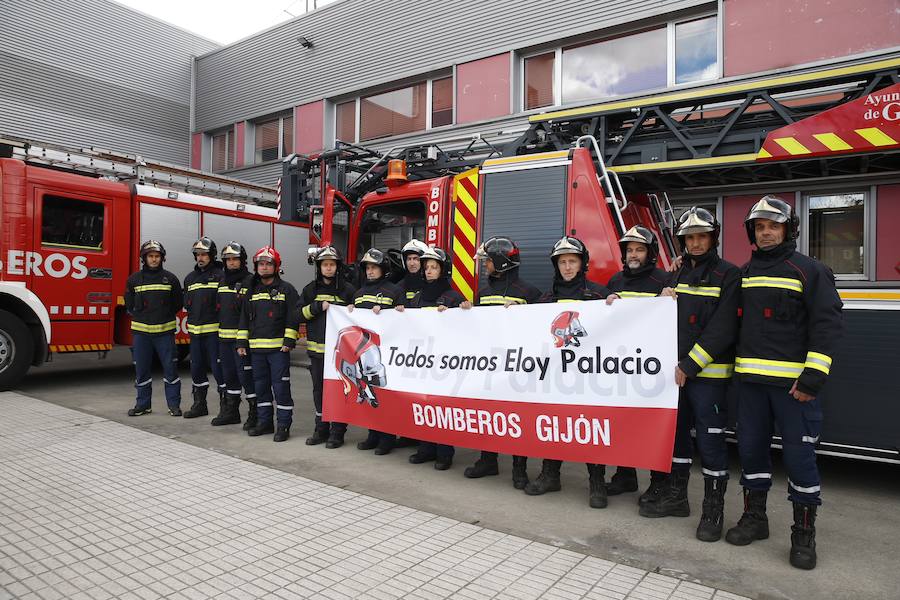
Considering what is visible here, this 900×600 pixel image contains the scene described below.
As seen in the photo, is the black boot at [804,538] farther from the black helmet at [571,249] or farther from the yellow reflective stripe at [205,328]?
the yellow reflective stripe at [205,328]

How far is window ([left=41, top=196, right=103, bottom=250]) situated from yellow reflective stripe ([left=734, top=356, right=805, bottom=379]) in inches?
340

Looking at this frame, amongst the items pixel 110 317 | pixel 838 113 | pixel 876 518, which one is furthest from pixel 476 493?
pixel 110 317

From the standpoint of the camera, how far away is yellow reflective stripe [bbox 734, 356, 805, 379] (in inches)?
130

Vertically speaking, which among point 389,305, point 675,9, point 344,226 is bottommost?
point 389,305

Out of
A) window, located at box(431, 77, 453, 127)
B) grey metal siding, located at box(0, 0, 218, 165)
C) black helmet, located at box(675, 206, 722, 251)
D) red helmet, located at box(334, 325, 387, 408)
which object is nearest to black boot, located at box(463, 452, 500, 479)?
red helmet, located at box(334, 325, 387, 408)

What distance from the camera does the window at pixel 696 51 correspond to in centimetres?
1008

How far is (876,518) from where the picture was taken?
4.00 m

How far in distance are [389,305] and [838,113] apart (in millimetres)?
3950

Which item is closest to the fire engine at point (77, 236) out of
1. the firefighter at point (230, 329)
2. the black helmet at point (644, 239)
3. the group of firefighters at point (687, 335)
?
the group of firefighters at point (687, 335)

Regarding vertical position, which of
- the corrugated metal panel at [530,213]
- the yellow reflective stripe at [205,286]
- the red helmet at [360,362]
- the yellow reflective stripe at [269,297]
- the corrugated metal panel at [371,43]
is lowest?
the red helmet at [360,362]

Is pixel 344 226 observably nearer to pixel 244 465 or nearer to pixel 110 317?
pixel 244 465

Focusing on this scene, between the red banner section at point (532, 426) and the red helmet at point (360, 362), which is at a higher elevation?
the red helmet at point (360, 362)

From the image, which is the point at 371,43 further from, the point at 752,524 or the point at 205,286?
the point at 752,524

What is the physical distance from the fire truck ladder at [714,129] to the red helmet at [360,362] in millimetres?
2721
